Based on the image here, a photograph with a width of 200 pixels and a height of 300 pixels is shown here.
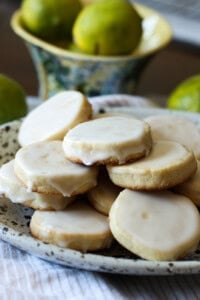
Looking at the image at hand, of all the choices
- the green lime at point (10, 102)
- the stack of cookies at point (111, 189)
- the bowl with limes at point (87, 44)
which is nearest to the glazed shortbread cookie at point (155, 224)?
the stack of cookies at point (111, 189)

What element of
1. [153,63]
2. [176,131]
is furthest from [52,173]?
[153,63]

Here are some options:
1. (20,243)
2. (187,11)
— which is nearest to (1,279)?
(20,243)

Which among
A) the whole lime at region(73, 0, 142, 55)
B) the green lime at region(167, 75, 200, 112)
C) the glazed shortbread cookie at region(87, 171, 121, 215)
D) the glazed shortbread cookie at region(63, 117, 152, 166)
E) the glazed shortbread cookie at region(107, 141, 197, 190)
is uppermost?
the glazed shortbread cookie at region(63, 117, 152, 166)

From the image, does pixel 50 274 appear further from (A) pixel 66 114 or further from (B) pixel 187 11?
(B) pixel 187 11

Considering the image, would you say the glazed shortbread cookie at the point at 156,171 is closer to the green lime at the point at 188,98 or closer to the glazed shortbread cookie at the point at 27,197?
the glazed shortbread cookie at the point at 27,197

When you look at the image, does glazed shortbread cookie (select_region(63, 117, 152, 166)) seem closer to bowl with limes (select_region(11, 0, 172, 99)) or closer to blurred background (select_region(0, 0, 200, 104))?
bowl with limes (select_region(11, 0, 172, 99))

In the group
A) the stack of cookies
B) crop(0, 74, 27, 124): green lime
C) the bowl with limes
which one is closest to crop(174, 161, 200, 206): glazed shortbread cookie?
the stack of cookies
